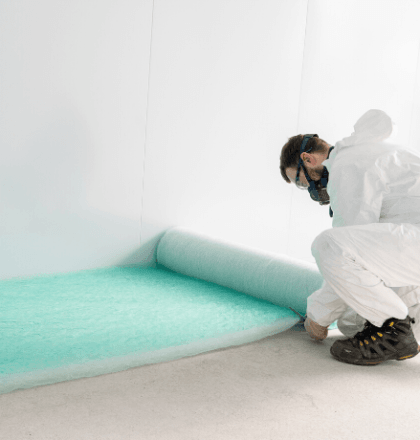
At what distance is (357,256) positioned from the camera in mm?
2256

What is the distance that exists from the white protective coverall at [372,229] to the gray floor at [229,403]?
309 mm

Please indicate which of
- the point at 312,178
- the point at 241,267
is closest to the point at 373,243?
the point at 312,178

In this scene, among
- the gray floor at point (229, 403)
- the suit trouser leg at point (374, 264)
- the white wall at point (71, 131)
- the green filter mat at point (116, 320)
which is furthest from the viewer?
the white wall at point (71, 131)

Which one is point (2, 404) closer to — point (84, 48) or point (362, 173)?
point (362, 173)

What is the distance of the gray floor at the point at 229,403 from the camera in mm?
1667

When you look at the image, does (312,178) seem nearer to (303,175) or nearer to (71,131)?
(303,175)

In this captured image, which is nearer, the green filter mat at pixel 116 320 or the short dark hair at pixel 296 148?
the green filter mat at pixel 116 320

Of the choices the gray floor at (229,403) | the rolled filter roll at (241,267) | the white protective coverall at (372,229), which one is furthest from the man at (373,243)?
the rolled filter roll at (241,267)

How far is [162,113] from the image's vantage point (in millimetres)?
3623

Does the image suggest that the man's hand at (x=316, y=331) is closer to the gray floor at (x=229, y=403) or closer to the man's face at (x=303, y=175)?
the gray floor at (x=229, y=403)

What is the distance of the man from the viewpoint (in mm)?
2242

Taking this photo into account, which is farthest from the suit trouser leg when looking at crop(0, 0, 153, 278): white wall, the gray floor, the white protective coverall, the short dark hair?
crop(0, 0, 153, 278): white wall

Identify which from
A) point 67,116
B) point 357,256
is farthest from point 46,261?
point 357,256

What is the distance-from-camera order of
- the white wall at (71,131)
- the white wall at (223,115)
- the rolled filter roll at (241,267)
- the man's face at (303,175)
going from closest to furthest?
the man's face at (303,175)
the rolled filter roll at (241,267)
the white wall at (71,131)
the white wall at (223,115)
